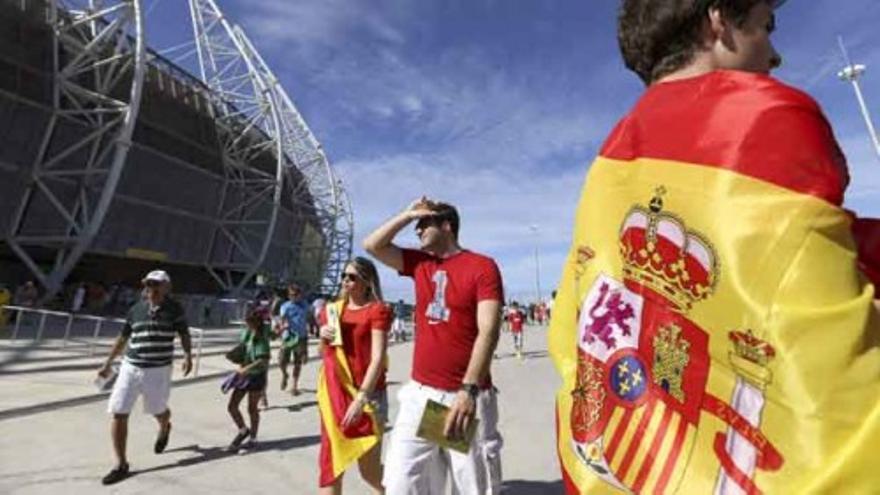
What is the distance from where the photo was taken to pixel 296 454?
6.87 m

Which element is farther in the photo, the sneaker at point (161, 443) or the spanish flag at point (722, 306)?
the sneaker at point (161, 443)

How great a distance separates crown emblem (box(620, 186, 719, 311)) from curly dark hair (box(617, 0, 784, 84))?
314 millimetres

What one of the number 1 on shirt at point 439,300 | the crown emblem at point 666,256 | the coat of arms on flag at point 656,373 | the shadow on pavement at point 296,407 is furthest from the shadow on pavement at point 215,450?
the crown emblem at point 666,256

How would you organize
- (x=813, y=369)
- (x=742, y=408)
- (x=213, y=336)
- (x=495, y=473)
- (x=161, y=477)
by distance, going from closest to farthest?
(x=813, y=369), (x=742, y=408), (x=495, y=473), (x=161, y=477), (x=213, y=336)

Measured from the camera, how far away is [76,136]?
31000 mm

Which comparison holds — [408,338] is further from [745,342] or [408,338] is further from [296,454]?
[745,342]

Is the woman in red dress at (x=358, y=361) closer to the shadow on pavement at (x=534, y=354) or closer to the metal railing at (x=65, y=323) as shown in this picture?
the metal railing at (x=65, y=323)

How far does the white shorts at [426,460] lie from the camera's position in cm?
329

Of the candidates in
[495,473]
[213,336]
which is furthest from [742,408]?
[213,336]

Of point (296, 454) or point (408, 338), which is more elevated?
point (408, 338)

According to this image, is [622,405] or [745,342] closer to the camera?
[745,342]

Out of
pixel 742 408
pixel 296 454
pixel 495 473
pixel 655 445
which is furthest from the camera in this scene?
pixel 296 454

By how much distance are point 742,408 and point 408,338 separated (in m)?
29.1

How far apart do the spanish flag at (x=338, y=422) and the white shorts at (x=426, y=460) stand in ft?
3.32
